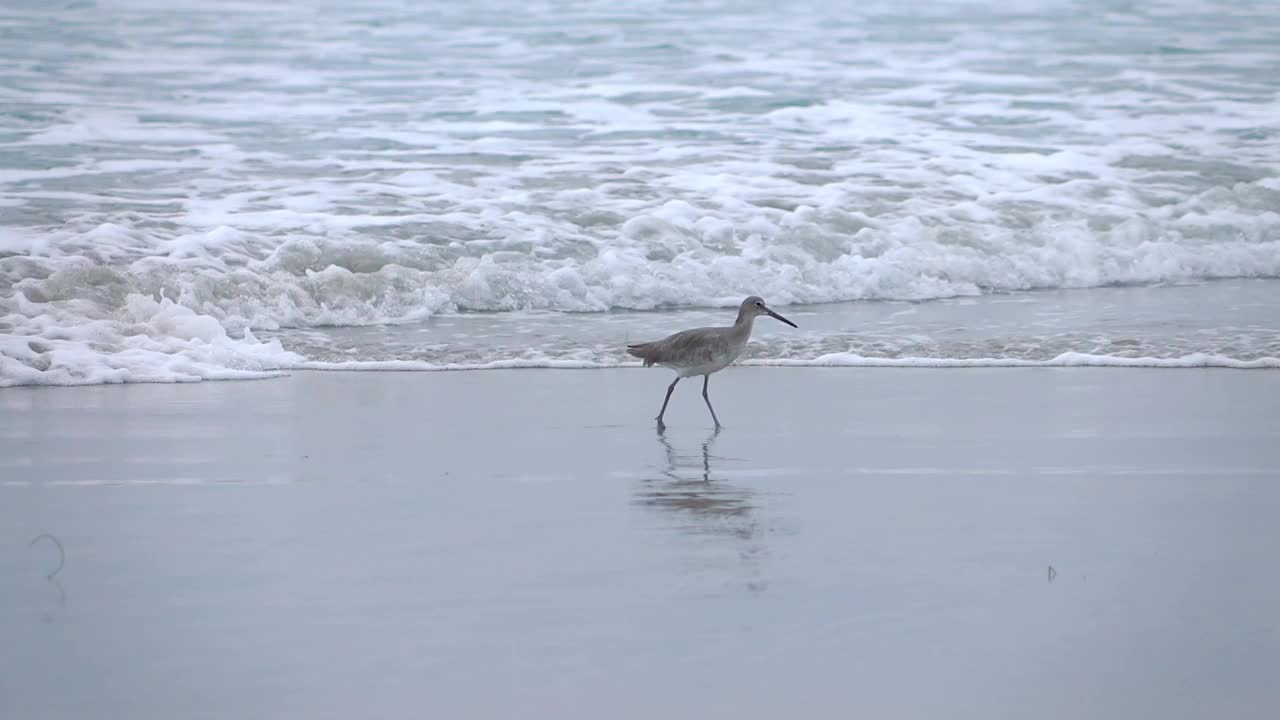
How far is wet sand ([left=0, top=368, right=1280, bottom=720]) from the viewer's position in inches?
168

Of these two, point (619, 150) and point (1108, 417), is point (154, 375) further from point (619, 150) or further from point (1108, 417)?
point (619, 150)

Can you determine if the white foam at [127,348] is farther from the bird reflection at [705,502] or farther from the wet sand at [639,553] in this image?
the bird reflection at [705,502]

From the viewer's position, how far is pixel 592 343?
10.5 meters

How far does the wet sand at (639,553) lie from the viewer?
426cm

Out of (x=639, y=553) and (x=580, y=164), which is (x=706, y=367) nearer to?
(x=639, y=553)

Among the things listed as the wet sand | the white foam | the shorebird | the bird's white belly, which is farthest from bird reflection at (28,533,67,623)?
the white foam

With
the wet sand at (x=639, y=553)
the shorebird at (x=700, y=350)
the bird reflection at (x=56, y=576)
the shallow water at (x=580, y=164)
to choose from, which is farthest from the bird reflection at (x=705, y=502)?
the shallow water at (x=580, y=164)

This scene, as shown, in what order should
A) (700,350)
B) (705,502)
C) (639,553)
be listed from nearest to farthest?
(639,553) < (705,502) < (700,350)

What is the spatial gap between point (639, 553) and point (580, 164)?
11.8 m

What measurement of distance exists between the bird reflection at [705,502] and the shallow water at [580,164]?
10.4 ft

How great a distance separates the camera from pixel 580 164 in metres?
17.0

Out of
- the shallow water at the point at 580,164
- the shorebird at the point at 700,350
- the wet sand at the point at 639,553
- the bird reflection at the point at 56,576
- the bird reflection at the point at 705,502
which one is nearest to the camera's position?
the wet sand at the point at 639,553

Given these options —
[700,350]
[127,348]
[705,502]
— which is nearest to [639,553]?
[705,502]

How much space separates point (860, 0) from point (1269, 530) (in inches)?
992
